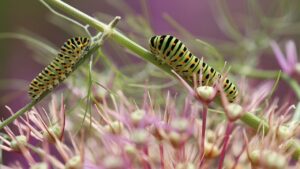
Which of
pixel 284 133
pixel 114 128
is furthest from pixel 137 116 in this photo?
pixel 284 133

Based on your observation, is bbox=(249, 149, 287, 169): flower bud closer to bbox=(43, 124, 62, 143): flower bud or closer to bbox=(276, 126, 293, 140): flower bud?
bbox=(276, 126, 293, 140): flower bud

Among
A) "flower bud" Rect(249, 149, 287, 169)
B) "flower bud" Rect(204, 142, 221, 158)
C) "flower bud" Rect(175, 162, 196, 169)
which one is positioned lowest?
"flower bud" Rect(175, 162, 196, 169)

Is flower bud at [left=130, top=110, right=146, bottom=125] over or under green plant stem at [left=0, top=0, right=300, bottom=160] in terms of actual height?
under

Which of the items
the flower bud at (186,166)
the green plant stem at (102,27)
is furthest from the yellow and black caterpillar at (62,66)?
the flower bud at (186,166)

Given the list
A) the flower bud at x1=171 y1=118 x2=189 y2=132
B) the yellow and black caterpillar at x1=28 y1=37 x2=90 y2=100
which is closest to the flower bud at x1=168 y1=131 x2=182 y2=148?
the flower bud at x1=171 y1=118 x2=189 y2=132

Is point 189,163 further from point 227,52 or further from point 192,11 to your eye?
point 192,11

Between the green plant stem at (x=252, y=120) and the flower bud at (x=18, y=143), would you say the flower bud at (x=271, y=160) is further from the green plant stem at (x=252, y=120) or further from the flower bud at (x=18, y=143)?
the flower bud at (x=18, y=143)
